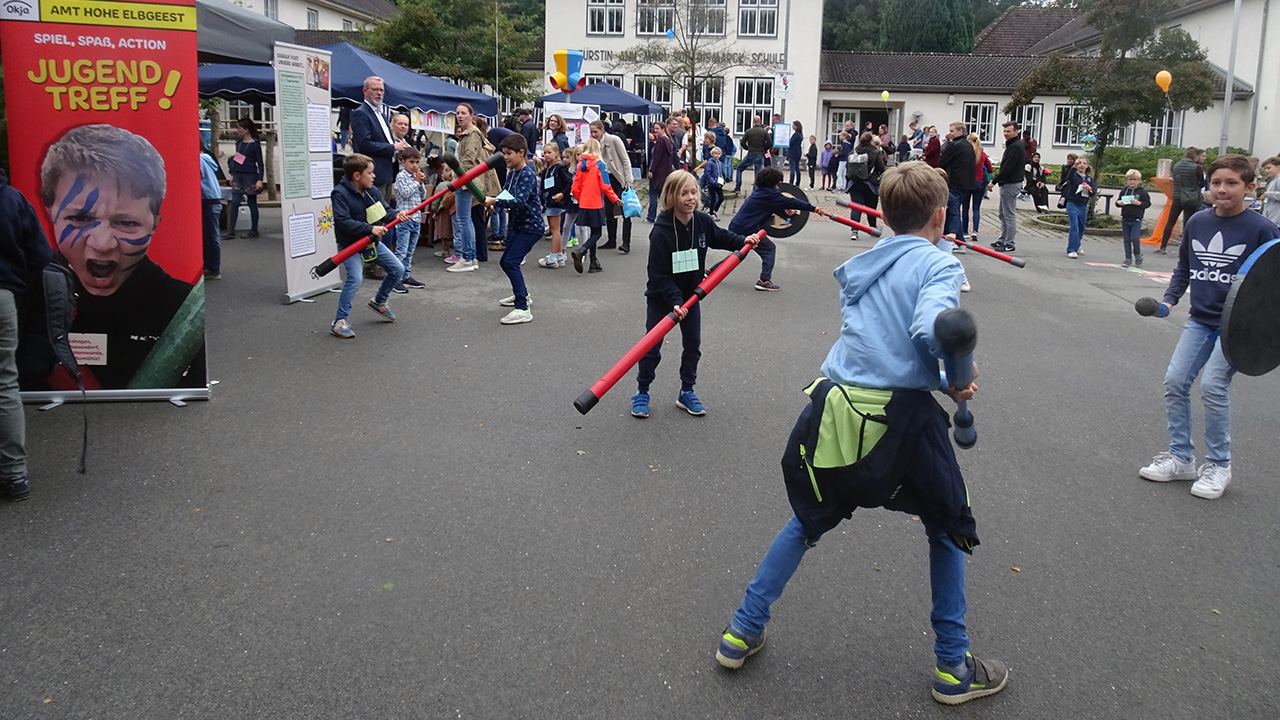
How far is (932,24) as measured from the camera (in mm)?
55594

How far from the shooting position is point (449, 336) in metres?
8.82

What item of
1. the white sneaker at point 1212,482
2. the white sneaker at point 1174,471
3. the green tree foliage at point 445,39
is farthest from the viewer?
the green tree foliage at point 445,39

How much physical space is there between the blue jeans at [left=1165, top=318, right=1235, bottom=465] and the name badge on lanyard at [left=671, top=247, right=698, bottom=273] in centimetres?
280

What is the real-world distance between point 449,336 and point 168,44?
3508mm

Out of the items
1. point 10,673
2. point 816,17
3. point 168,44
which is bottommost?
point 10,673

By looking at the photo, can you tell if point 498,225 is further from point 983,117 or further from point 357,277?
point 983,117

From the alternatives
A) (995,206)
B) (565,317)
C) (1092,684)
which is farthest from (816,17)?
(1092,684)

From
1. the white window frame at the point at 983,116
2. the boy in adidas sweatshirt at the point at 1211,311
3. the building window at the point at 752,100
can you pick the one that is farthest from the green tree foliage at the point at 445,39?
the boy in adidas sweatshirt at the point at 1211,311

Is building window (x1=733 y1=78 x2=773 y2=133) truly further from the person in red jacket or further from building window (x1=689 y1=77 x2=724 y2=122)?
the person in red jacket

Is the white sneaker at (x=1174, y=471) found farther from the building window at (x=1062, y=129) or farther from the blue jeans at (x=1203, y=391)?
the building window at (x=1062, y=129)

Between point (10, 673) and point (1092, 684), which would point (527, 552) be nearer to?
point (10, 673)

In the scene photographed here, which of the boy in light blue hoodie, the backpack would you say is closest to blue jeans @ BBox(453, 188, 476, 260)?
the backpack

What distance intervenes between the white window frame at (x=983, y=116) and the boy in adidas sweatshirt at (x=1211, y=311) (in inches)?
1606

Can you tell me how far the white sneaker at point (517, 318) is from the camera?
9.42 m
